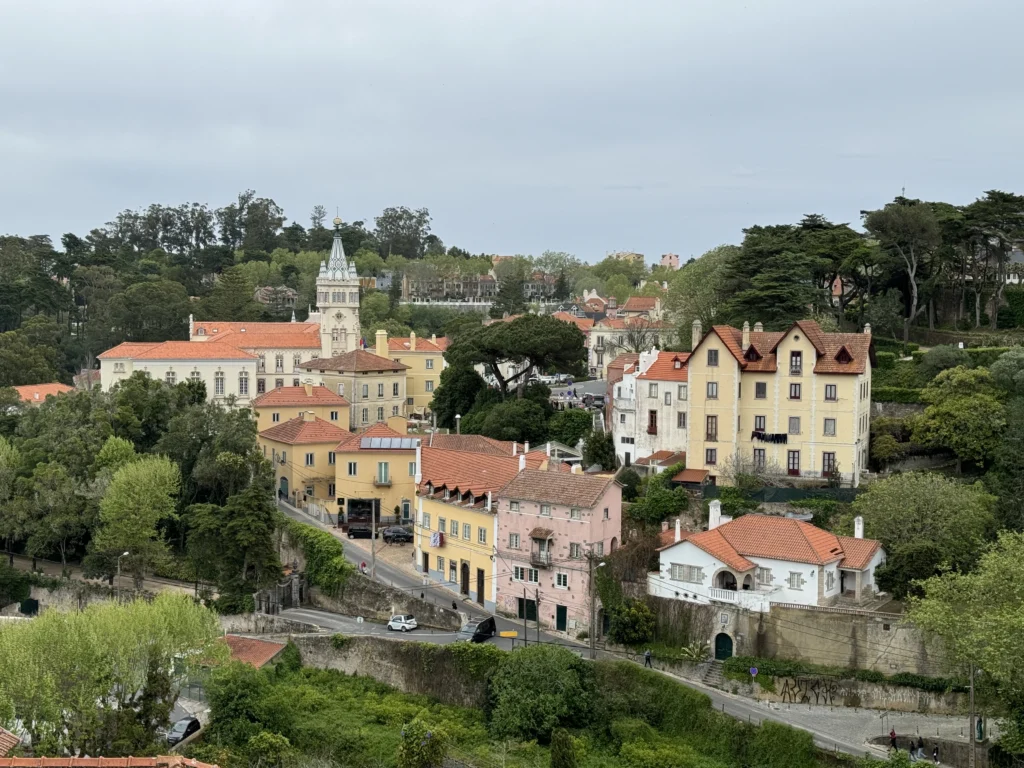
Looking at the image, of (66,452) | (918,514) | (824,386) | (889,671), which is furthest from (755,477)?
(66,452)

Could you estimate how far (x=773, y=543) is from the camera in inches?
1748

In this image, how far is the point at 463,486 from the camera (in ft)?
171

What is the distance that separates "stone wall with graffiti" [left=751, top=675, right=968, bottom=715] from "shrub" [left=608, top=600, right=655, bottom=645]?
14.9 ft

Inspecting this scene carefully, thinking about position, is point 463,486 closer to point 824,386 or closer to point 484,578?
point 484,578

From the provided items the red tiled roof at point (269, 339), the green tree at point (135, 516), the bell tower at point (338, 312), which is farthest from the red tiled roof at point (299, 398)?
the green tree at point (135, 516)

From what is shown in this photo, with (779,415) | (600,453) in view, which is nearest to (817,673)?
(779,415)

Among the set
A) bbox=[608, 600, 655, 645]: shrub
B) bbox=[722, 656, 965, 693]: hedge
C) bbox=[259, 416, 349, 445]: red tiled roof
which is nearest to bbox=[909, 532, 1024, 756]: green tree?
bbox=[722, 656, 965, 693]: hedge

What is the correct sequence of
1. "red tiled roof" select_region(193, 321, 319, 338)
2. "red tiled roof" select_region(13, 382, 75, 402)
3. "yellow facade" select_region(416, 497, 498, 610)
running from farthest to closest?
"red tiled roof" select_region(193, 321, 319, 338)
"red tiled roof" select_region(13, 382, 75, 402)
"yellow facade" select_region(416, 497, 498, 610)

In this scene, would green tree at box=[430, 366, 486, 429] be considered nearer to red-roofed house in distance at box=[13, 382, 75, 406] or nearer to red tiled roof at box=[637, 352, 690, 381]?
red tiled roof at box=[637, 352, 690, 381]

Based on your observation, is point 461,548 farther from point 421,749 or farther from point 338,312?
point 338,312

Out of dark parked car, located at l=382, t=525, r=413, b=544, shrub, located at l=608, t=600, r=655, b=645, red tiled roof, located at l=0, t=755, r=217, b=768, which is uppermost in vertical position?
red tiled roof, located at l=0, t=755, r=217, b=768

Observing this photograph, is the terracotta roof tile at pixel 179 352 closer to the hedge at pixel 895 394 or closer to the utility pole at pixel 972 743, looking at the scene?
the hedge at pixel 895 394

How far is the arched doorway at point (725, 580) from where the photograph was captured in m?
44.7

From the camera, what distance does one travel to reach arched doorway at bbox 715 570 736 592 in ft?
147
